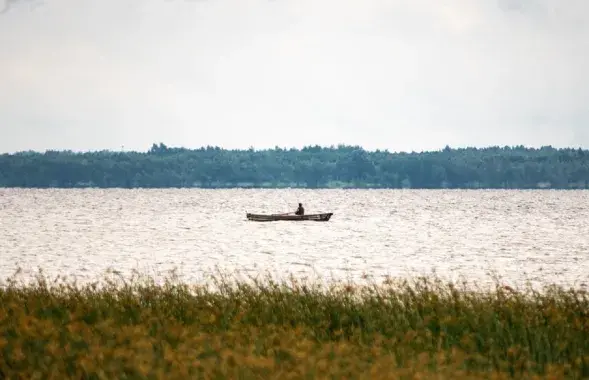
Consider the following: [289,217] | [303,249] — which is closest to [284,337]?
[303,249]

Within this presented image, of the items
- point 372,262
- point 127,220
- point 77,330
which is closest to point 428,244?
point 372,262

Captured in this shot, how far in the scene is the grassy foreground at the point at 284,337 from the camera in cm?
1120

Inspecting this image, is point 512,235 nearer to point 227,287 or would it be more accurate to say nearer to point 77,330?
point 227,287

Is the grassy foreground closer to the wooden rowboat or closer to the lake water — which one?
the lake water

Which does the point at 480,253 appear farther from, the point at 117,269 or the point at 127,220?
the point at 127,220

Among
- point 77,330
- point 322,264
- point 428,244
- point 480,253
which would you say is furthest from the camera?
point 428,244

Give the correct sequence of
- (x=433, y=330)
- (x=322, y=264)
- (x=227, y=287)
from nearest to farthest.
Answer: (x=433, y=330) → (x=227, y=287) → (x=322, y=264)

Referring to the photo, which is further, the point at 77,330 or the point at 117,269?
the point at 117,269

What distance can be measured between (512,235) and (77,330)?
3476 inches

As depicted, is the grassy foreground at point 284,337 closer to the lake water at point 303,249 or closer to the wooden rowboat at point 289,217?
the lake water at point 303,249

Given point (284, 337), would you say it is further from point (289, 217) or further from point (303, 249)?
point (289, 217)

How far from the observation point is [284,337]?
13289mm

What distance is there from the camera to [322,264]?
60.6 m

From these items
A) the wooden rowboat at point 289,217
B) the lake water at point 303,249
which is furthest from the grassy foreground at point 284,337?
the wooden rowboat at point 289,217
